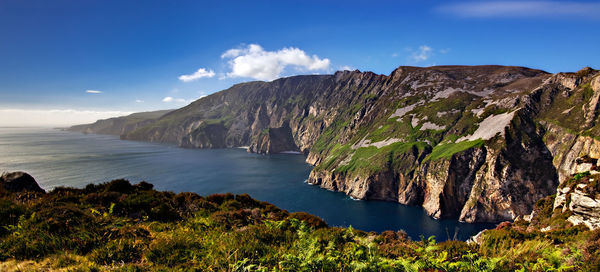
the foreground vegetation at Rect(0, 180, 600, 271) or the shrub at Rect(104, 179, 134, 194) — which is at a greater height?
the foreground vegetation at Rect(0, 180, 600, 271)

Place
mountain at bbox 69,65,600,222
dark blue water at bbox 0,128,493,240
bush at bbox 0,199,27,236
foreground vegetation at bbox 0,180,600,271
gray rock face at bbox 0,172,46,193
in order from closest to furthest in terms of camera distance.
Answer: foreground vegetation at bbox 0,180,600,271 < bush at bbox 0,199,27,236 < gray rock face at bbox 0,172,46,193 < mountain at bbox 69,65,600,222 < dark blue water at bbox 0,128,493,240

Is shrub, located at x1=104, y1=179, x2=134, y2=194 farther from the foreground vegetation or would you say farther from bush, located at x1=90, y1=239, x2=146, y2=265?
bush, located at x1=90, y1=239, x2=146, y2=265

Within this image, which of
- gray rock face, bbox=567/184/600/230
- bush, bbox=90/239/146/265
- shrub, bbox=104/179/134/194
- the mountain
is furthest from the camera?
the mountain

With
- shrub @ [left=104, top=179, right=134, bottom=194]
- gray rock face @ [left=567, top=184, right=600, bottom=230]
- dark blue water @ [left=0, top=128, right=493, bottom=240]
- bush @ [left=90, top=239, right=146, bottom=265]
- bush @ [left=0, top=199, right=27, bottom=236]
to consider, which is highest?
bush @ [left=0, top=199, right=27, bottom=236]

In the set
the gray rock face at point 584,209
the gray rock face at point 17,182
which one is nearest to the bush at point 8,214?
the gray rock face at point 17,182

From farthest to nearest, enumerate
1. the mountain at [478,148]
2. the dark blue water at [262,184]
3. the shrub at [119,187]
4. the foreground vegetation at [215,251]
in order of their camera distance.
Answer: the dark blue water at [262,184] < the mountain at [478,148] < the shrub at [119,187] < the foreground vegetation at [215,251]

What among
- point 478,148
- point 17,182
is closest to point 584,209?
point 17,182

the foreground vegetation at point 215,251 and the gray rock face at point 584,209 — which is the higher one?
the foreground vegetation at point 215,251

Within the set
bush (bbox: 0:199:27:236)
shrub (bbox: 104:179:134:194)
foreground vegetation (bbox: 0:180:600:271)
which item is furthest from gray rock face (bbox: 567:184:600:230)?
shrub (bbox: 104:179:134:194)

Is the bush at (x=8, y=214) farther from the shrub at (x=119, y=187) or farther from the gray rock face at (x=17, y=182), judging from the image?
the gray rock face at (x=17, y=182)
